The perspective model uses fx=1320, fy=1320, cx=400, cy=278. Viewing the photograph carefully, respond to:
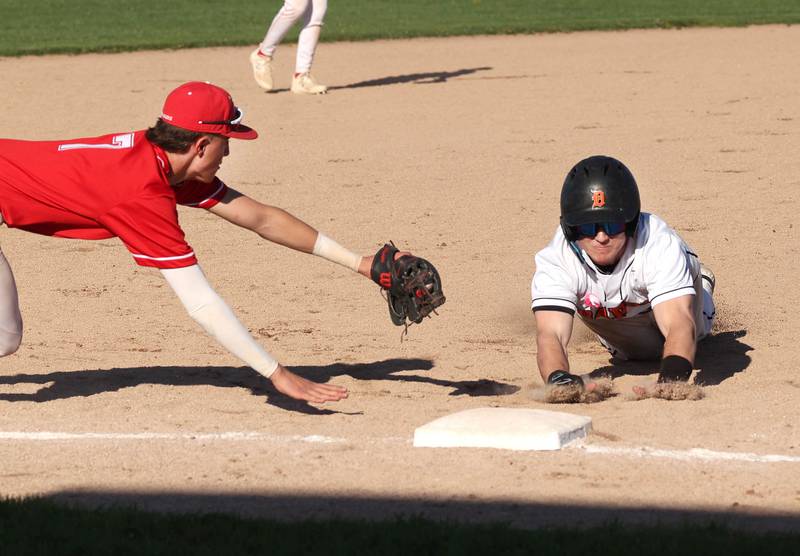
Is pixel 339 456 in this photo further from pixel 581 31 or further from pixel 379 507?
pixel 581 31

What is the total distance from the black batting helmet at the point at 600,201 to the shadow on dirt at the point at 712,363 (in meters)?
0.80

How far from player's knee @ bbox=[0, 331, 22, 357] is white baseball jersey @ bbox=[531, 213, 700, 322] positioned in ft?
6.77

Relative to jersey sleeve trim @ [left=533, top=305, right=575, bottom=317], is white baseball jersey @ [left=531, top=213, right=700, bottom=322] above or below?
above

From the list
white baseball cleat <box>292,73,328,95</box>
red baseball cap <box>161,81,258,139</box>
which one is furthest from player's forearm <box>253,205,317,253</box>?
white baseball cleat <box>292,73,328,95</box>

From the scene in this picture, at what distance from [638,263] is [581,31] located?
1210 centimetres

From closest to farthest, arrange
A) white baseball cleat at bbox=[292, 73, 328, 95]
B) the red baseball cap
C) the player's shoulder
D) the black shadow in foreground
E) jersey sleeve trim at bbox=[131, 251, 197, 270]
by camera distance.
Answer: the black shadow in foreground
jersey sleeve trim at bbox=[131, 251, 197, 270]
the red baseball cap
the player's shoulder
white baseball cleat at bbox=[292, 73, 328, 95]

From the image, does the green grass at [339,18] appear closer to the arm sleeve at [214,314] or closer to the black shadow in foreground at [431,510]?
the arm sleeve at [214,314]

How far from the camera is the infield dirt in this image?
13.7ft

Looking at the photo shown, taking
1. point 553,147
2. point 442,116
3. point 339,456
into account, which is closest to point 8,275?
point 339,456

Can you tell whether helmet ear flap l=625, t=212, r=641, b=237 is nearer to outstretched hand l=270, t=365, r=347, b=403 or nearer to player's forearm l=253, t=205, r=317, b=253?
player's forearm l=253, t=205, r=317, b=253

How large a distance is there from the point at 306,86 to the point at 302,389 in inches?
348

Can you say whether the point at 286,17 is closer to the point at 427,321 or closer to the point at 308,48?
the point at 308,48

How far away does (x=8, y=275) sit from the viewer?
505 cm

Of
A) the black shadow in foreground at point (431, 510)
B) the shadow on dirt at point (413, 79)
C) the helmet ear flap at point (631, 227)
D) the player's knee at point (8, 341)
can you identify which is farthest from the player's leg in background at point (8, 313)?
the shadow on dirt at point (413, 79)
